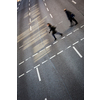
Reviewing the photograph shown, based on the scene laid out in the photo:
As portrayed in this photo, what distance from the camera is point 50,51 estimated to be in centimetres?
944

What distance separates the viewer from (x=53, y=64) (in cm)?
825

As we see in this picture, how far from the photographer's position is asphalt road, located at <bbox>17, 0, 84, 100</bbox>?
6574 millimetres

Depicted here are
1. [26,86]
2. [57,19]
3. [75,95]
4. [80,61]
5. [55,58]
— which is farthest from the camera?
[57,19]

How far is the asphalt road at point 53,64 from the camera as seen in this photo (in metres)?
6.57

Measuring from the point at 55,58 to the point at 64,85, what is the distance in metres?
2.49

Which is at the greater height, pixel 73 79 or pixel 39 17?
pixel 39 17

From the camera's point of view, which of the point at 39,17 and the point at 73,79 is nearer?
the point at 73,79
